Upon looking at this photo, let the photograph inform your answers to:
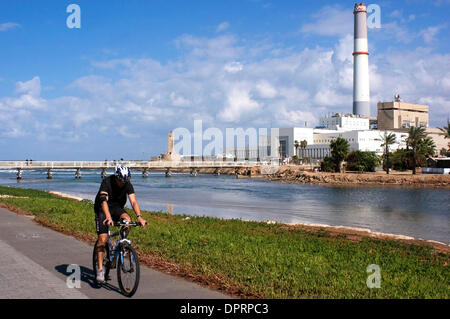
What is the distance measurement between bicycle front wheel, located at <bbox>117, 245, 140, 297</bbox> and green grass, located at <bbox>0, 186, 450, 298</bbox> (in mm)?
1508

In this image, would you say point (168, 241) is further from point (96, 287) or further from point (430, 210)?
point (430, 210)

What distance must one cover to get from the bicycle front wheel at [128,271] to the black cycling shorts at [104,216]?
613 millimetres

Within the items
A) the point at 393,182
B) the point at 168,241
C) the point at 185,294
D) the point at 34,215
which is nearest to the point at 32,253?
the point at 168,241

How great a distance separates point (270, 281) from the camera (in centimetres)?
755

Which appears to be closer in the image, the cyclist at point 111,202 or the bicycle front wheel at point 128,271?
the bicycle front wheel at point 128,271

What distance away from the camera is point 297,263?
9023 mm

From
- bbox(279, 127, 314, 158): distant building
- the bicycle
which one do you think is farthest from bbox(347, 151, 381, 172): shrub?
the bicycle

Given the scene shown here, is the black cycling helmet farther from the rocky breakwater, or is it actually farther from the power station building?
the power station building

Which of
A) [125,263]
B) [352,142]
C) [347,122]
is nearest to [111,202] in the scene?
[125,263]

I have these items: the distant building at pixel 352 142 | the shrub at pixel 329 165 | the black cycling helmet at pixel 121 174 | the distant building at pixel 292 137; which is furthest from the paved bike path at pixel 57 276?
the distant building at pixel 292 137

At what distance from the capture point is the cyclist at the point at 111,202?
7.19 meters

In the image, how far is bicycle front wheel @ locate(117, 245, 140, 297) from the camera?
671cm

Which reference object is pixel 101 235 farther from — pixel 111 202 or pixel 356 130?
pixel 356 130

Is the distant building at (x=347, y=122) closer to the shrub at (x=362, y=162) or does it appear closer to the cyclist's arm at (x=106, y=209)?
the shrub at (x=362, y=162)
